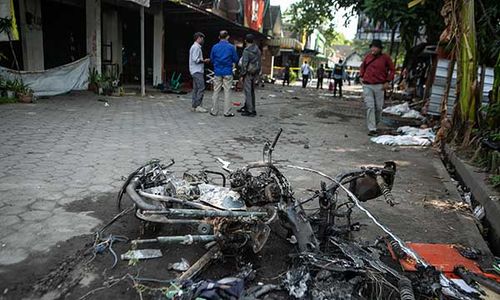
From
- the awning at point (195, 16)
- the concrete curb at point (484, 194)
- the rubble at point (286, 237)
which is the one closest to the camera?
the rubble at point (286, 237)

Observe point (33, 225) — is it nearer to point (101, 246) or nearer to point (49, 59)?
point (101, 246)

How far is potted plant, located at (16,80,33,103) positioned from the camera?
879cm

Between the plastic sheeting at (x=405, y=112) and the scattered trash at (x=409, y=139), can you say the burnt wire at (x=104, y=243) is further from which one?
the plastic sheeting at (x=405, y=112)

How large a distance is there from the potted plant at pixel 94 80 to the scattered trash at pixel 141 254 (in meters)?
Answer: 9.80

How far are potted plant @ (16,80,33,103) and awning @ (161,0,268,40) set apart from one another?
524 centimetres

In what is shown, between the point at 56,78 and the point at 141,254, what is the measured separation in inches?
360

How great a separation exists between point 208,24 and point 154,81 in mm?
4134

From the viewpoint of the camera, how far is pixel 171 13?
14875 millimetres

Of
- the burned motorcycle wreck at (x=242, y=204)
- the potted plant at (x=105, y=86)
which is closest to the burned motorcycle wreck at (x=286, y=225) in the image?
the burned motorcycle wreck at (x=242, y=204)

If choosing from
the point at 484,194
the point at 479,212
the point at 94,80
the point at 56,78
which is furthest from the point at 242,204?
the point at 94,80

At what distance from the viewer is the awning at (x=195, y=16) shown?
Result: 1281cm

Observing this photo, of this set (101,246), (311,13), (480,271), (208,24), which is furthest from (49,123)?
(311,13)

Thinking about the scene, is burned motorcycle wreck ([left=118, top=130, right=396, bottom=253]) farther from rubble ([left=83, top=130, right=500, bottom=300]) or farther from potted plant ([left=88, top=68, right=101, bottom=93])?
potted plant ([left=88, top=68, right=101, bottom=93])

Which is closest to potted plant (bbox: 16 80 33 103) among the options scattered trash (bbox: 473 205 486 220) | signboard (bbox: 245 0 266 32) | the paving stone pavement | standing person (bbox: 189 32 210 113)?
the paving stone pavement
